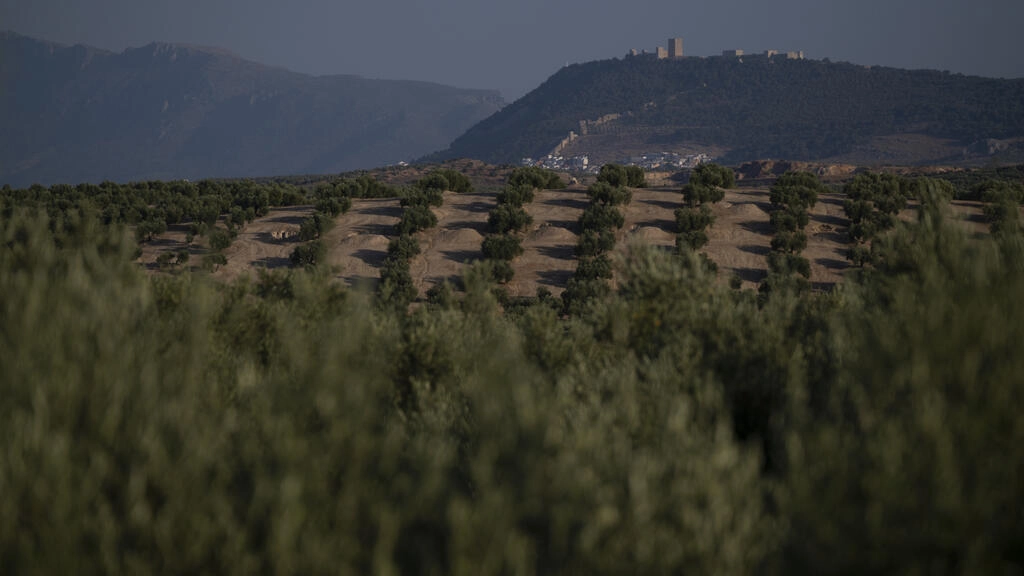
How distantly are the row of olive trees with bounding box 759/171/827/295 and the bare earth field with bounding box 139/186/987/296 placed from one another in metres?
0.55

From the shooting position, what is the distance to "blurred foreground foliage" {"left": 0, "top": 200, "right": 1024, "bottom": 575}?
5.27m

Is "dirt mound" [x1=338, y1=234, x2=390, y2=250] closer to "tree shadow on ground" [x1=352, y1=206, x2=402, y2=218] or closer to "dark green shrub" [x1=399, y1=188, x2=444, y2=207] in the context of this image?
"tree shadow on ground" [x1=352, y1=206, x2=402, y2=218]

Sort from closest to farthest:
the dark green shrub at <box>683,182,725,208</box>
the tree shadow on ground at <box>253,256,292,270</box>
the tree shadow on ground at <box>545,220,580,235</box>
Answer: the tree shadow on ground at <box>253,256,292,270</box> → the tree shadow on ground at <box>545,220,580,235</box> → the dark green shrub at <box>683,182,725,208</box>

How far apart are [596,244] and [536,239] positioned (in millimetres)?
3436

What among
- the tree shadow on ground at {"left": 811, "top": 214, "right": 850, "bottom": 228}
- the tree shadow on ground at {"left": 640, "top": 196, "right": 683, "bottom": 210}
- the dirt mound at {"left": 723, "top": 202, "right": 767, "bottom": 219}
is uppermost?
the tree shadow on ground at {"left": 640, "top": 196, "right": 683, "bottom": 210}

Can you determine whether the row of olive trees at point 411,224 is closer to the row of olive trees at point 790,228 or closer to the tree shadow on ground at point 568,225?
the tree shadow on ground at point 568,225

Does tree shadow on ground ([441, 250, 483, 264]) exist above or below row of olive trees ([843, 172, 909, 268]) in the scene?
below

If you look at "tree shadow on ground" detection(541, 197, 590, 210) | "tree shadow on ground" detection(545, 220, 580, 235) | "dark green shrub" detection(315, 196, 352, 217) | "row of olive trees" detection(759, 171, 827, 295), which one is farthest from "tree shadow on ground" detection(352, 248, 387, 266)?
"row of olive trees" detection(759, 171, 827, 295)

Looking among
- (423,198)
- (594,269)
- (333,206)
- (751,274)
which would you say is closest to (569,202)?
(423,198)

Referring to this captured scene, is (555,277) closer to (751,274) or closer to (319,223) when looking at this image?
(751,274)

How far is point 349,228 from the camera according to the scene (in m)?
40.1

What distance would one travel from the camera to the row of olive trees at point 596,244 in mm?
29766

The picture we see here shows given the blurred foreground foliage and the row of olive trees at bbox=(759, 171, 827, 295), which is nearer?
the blurred foreground foliage

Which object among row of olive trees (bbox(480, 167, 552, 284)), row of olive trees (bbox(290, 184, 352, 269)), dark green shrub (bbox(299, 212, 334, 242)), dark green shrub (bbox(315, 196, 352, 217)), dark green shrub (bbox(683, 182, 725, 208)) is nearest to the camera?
row of olive trees (bbox(480, 167, 552, 284))
